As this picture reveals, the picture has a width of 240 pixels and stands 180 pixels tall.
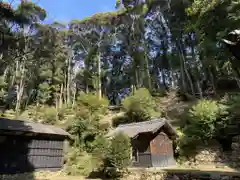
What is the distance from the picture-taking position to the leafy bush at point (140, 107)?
19625mm

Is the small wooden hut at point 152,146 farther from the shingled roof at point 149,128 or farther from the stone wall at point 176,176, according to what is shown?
the stone wall at point 176,176

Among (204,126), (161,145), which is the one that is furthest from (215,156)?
(161,145)

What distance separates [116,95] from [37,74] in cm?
1490

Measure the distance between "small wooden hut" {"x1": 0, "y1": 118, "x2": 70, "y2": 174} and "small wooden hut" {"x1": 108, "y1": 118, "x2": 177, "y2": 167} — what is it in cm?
533

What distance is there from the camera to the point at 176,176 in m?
9.64

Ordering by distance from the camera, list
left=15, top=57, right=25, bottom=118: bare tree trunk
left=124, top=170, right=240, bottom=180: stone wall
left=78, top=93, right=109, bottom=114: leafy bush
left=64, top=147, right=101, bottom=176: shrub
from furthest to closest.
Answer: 1. left=15, top=57, right=25, bottom=118: bare tree trunk
2. left=78, top=93, right=109, bottom=114: leafy bush
3. left=64, top=147, right=101, bottom=176: shrub
4. left=124, top=170, right=240, bottom=180: stone wall

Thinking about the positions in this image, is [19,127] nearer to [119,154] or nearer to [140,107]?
[119,154]

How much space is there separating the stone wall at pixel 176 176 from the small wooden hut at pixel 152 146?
220 centimetres

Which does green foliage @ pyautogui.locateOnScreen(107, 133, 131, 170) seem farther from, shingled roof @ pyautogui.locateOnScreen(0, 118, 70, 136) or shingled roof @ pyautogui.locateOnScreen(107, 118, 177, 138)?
shingled roof @ pyautogui.locateOnScreen(0, 118, 70, 136)

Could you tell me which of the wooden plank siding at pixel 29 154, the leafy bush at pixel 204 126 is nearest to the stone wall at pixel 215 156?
the leafy bush at pixel 204 126

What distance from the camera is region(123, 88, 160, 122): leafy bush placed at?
19.6m

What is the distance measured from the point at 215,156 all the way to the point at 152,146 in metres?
4.36

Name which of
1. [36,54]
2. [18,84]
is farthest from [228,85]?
[18,84]

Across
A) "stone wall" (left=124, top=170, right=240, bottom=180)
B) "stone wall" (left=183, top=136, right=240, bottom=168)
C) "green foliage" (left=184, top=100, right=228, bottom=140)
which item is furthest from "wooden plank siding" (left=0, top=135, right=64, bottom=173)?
"green foliage" (left=184, top=100, right=228, bottom=140)
